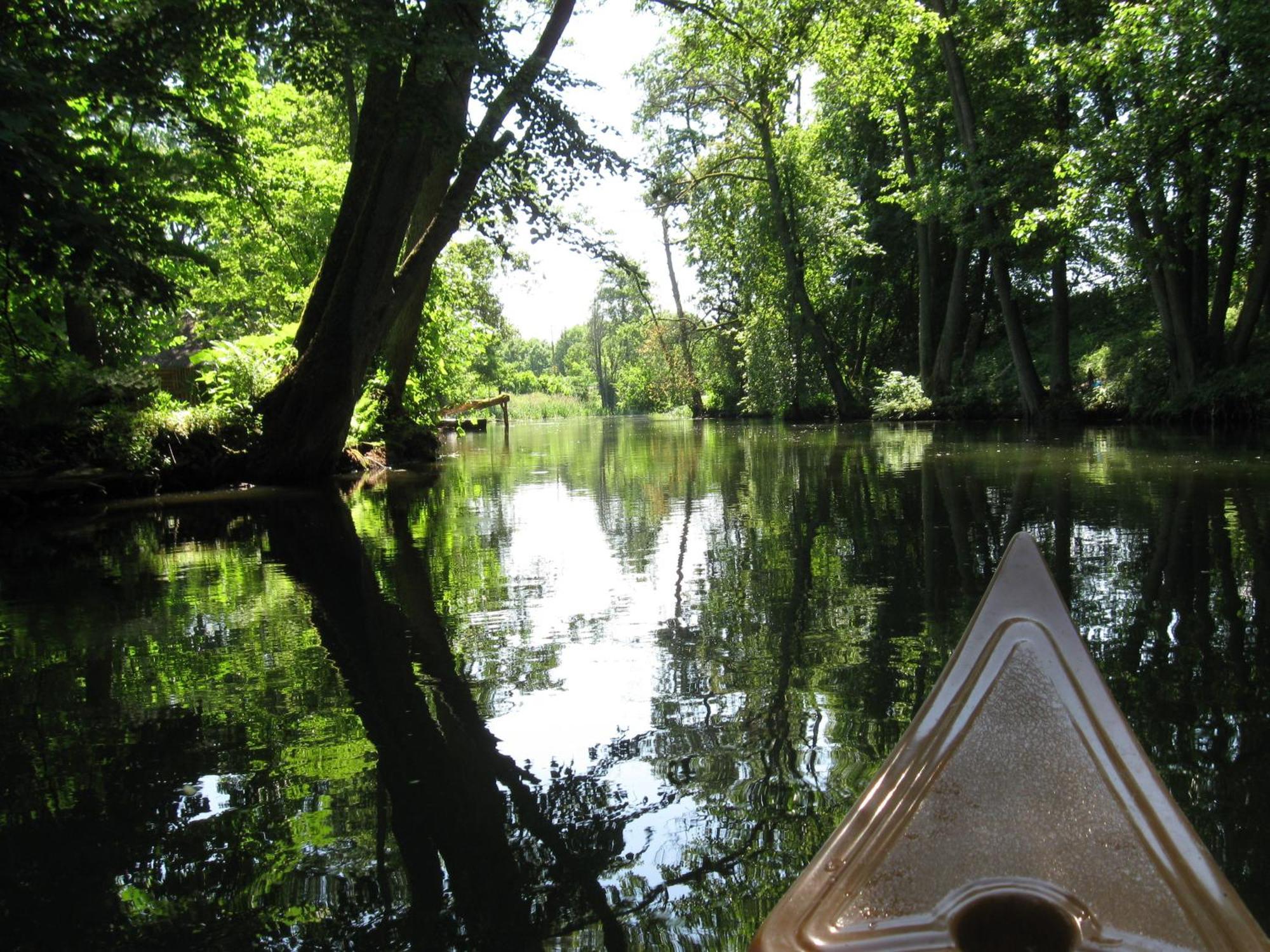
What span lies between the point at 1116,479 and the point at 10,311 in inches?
489

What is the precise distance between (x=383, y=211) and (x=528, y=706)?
860cm

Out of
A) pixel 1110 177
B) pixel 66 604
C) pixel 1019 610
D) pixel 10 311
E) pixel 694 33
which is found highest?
pixel 694 33

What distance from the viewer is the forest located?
8266 mm

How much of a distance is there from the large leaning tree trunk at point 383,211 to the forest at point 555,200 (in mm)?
47

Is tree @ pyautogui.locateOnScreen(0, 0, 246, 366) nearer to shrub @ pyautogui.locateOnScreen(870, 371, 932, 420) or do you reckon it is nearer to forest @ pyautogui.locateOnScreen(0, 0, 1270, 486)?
forest @ pyautogui.locateOnScreen(0, 0, 1270, 486)

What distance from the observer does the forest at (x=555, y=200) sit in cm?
827

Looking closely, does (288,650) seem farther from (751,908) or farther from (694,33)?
(694,33)

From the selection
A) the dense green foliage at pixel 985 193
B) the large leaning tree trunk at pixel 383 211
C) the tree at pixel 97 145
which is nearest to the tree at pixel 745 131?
the dense green foliage at pixel 985 193

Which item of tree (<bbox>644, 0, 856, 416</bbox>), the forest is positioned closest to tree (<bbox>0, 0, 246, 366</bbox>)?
the forest

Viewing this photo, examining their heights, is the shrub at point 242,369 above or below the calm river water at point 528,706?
above

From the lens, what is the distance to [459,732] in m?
3.36

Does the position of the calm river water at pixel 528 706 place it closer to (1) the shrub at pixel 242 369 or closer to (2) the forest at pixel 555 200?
(2) the forest at pixel 555 200

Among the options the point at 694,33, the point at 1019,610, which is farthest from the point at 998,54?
the point at 1019,610

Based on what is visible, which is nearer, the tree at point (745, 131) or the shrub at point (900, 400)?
the tree at point (745, 131)
